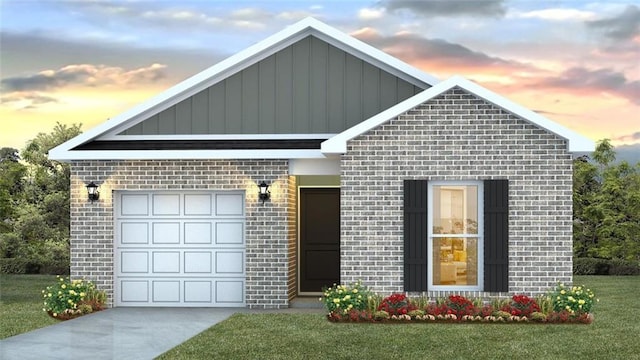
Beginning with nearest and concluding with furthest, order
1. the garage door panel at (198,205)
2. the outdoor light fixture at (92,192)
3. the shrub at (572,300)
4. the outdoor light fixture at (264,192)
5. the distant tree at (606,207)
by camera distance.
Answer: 1. the shrub at (572,300)
2. the outdoor light fixture at (264,192)
3. the outdoor light fixture at (92,192)
4. the garage door panel at (198,205)
5. the distant tree at (606,207)

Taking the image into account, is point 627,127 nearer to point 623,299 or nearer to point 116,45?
point 623,299

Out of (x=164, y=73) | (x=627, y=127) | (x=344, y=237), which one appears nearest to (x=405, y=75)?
(x=344, y=237)

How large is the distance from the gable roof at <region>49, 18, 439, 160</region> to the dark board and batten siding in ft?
0.37

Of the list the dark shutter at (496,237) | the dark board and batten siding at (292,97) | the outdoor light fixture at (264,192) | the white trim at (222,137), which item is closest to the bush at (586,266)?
the dark board and batten siding at (292,97)

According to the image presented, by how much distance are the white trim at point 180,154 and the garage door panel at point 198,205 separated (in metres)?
1.12

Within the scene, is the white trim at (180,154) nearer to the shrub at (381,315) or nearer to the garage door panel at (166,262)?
the garage door panel at (166,262)

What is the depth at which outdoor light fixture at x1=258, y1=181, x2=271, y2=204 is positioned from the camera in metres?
17.3

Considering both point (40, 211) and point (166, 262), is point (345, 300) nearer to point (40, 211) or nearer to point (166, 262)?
point (166, 262)

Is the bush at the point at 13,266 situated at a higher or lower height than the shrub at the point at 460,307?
lower

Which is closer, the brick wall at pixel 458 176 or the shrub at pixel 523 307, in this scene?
the shrub at pixel 523 307

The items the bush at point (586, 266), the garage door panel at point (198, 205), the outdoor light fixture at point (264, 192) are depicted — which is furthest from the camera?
the bush at point (586, 266)

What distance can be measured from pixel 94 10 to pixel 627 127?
18651mm

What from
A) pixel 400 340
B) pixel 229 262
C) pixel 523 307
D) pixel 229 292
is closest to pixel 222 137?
pixel 229 262

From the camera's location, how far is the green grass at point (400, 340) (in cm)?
1219
